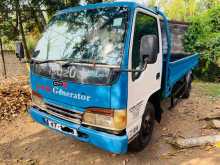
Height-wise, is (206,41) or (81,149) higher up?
(206,41)

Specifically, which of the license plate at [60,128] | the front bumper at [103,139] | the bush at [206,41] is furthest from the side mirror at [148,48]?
the bush at [206,41]

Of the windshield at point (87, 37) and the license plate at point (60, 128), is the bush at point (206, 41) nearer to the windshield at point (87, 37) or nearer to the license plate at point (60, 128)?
the windshield at point (87, 37)

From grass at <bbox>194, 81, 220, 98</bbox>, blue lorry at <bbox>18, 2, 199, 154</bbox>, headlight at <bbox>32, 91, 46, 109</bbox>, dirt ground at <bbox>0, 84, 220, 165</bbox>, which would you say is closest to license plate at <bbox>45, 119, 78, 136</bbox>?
blue lorry at <bbox>18, 2, 199, 154</bbox>

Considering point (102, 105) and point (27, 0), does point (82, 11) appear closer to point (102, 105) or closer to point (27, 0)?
point (102, 105)

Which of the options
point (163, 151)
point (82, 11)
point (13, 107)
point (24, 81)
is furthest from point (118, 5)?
point (24, 81)

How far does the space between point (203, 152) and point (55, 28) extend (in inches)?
116

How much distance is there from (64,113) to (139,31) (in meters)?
1.48

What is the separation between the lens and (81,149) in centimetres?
405

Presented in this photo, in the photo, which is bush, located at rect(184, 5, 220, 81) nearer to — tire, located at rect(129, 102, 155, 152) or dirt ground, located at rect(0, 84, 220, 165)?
dirt ground, located at rect(0, 84, 220, 165)

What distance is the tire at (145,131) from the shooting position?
12.4 ft

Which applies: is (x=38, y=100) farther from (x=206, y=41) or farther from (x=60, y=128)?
(x=206, y=41)

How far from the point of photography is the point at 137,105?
3396 millimetres

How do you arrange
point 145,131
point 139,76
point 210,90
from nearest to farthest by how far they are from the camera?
point 139,76
point 145,131
point 210,90

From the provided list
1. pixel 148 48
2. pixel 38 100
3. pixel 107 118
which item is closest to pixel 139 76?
pixel 148 48
